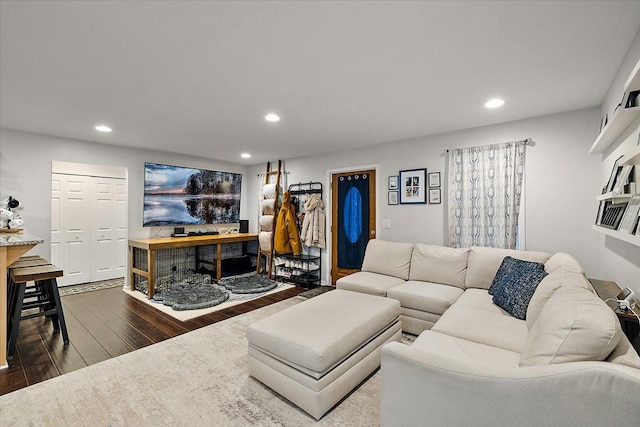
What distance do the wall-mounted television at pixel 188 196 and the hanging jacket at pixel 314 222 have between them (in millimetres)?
2144

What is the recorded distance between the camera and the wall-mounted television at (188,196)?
198 inches

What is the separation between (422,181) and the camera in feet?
13.1

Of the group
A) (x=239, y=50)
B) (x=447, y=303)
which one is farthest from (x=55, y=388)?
(x=447, y=303)

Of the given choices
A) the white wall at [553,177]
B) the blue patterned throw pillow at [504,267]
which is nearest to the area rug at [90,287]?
the white wall at [553,177]

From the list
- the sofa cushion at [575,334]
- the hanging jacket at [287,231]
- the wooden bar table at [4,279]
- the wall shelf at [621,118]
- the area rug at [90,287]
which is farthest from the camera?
the hanging jacket at [287,231]

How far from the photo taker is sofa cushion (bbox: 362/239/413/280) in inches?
144

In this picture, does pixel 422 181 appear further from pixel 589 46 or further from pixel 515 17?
pixel 515 17

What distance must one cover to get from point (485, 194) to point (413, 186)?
0.93 m

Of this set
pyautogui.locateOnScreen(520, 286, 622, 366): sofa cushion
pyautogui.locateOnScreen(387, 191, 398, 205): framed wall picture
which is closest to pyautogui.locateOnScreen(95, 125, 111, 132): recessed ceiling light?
pyautogui.locateOnScreen(387, 191, 398, 205): framed wall picture

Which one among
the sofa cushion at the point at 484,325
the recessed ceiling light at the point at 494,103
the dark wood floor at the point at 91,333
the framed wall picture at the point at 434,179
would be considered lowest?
the dark wood floor at the point at 91,333

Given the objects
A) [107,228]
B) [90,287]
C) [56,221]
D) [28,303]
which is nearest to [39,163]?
[56,221]

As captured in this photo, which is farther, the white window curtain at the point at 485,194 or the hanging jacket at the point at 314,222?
the hanging jacket at the point at 314,222

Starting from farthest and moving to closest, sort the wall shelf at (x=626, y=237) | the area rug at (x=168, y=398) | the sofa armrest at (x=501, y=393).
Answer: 1. the area rug at (x=168, y=398)
2. the wall shelf at (x=626, y=237)
3. the sofa armrest at (x=501, y=393)

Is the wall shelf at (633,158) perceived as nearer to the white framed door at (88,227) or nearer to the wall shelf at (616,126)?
the wall shelf at (616,126)
